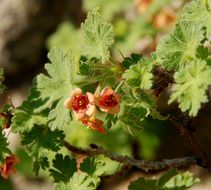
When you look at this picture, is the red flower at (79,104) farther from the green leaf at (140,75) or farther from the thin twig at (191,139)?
the thin twig at (191,139)

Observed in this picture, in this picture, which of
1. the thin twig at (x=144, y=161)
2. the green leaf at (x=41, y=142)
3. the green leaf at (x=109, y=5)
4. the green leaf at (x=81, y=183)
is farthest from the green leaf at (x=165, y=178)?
the green leaf at (x=109, y=5)

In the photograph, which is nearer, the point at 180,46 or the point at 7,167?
the point at 180,46

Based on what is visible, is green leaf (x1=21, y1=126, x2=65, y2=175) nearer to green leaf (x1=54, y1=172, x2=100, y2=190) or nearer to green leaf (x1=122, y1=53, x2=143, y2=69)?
green leaf (x1=54, y1=172, x2=100, y2=190)

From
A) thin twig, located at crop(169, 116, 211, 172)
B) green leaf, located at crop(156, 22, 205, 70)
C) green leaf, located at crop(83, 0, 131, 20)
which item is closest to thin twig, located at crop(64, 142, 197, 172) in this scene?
thin twig, located at crop(169, 116, 211, 172)

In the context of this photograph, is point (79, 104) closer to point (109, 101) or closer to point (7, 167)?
point (109, 101)

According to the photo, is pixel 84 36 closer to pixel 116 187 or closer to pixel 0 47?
pixel 116 187

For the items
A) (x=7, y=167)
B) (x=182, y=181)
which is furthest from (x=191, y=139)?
(x=7, y=167)

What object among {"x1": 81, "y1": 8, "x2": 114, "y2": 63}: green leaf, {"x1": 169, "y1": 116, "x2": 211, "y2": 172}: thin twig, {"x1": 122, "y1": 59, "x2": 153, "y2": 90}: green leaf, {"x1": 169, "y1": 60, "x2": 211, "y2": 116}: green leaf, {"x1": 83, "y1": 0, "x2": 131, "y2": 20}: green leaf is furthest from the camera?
{"x1": 83, "y1": 0, "x2": 131, "y2": 20}: green leaf

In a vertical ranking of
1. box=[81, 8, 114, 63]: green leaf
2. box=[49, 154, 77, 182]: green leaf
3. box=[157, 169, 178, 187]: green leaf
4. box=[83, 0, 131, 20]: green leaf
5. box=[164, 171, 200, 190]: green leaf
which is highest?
box=[83, 0, 131, 20]: green leaf
